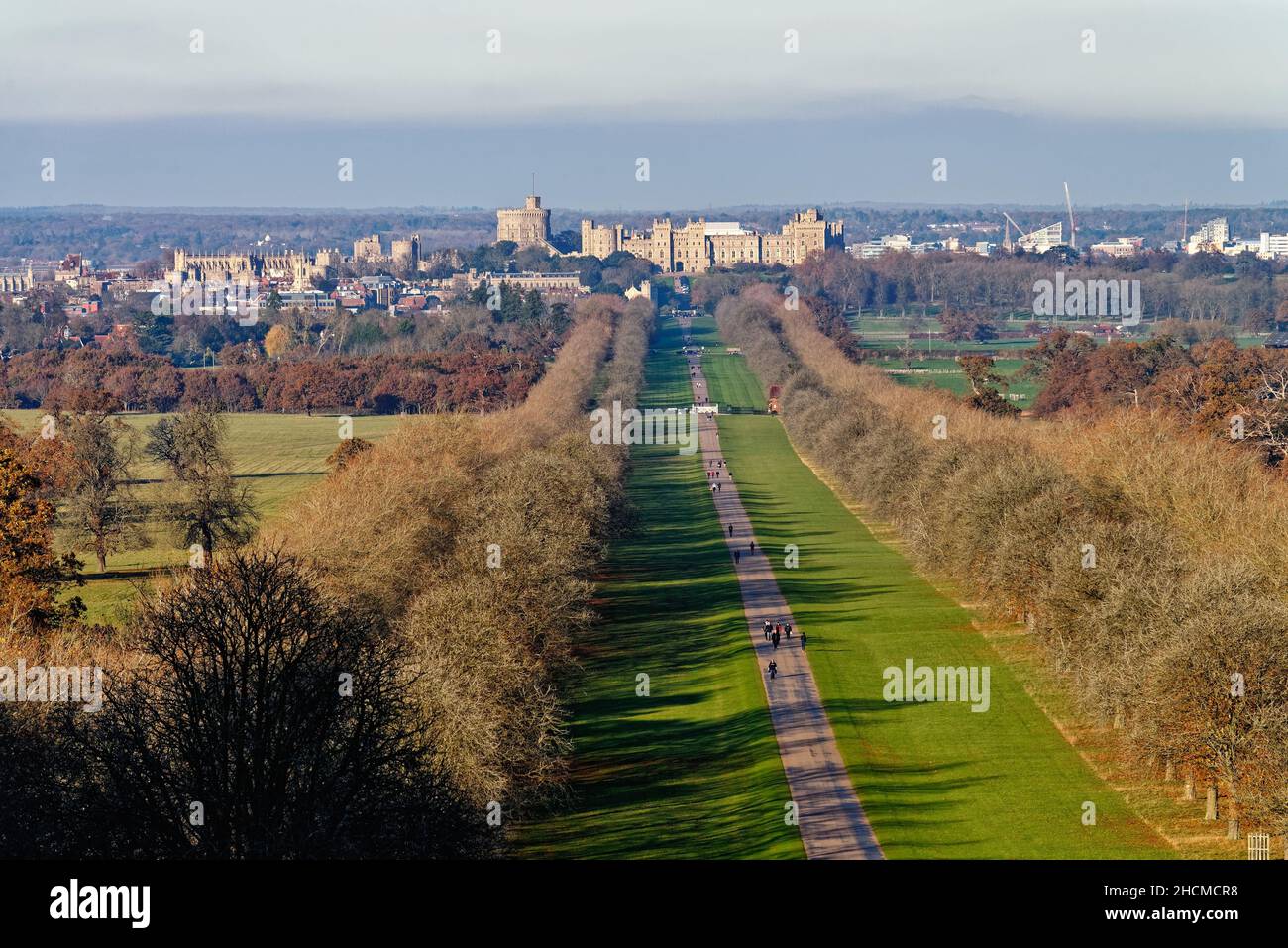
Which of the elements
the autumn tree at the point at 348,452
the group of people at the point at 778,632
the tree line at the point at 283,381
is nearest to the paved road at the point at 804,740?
the group of people at the point at 778,632

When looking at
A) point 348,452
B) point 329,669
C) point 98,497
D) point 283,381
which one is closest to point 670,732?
point 329,669

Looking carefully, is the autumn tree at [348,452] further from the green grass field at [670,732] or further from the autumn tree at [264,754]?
the autumn tree at [264,754]

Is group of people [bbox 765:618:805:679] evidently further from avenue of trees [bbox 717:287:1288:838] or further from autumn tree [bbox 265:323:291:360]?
autumn tree [bbox 265:323:291:360]

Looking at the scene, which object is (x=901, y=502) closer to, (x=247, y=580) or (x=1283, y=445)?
(x=1283, y=445)

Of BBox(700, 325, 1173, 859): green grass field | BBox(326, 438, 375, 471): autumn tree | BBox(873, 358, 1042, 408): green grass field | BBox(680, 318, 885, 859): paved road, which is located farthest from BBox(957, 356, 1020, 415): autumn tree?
BBox(326, 438, 375, 471): autumn tree

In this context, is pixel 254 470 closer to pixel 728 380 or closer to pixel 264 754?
pixel 728 380
